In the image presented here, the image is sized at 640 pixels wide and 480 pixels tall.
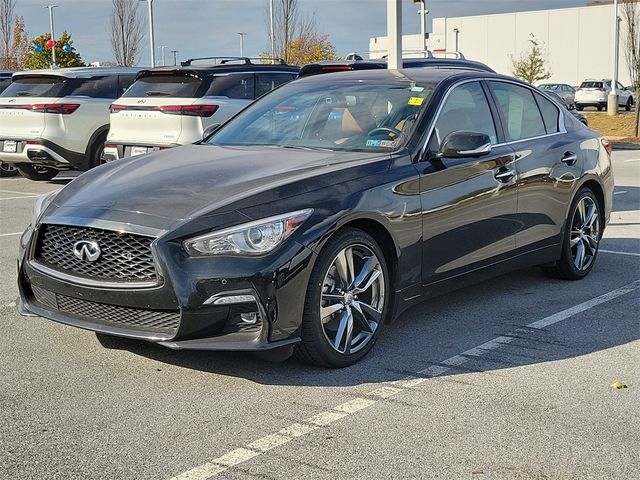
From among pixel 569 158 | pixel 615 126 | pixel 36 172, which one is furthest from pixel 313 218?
pixel 615 126

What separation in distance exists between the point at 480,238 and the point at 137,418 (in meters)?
2.73

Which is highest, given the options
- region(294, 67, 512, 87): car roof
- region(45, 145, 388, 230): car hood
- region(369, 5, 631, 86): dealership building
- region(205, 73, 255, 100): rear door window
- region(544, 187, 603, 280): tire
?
region(369, 5, 631, 86): dealership building

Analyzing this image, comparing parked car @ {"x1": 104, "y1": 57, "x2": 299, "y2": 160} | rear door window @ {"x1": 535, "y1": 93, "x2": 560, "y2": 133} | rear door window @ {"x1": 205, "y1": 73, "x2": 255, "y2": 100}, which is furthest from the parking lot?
rear door window @ {"x1": 205, "y1": 73, "x2": 255, "y2": 100}

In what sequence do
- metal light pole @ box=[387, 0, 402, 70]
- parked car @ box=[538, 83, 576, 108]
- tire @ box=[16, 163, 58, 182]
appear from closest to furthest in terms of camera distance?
1. metal light pole @ box=[387, 0, 402, 70]
2. tire @ box=[16, 163, 58, 182]
3. parked car @ box=[538, 83, 576, 108]

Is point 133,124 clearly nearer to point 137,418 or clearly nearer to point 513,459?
point 137,418

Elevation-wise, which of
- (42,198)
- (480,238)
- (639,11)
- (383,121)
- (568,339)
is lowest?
(568,339)

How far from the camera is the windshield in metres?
5.86

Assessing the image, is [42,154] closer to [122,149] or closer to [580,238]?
[122,149]

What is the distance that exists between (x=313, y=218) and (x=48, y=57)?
4352cm

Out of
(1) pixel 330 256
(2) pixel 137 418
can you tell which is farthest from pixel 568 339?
(2) pixel 137 418

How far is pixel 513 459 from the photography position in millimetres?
3857

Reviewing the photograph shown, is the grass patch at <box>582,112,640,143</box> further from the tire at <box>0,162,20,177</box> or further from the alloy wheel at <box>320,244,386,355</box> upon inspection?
the alloy wheel at <box>320,244,386,355</box>

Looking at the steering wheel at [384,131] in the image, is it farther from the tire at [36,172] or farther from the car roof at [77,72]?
the tire at [36,172]

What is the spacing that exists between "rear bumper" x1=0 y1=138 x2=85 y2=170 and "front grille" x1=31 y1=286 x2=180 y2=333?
9.65 metres
